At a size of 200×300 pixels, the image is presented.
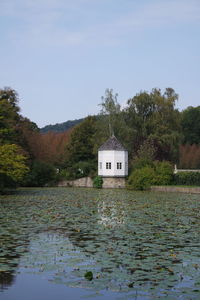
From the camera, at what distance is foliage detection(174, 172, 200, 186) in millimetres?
47250

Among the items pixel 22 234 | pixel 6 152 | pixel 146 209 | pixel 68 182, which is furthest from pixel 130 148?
pixel 22 234

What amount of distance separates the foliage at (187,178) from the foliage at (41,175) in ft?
53.6

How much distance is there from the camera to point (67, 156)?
226 feet

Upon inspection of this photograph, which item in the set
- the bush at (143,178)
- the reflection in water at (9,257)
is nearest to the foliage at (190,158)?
the bush at (143,178)

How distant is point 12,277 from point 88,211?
1373 centimetres

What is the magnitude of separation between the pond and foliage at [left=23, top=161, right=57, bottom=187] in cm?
3663

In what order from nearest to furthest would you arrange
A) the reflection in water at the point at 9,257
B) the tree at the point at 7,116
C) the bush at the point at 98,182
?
the reflection in water at the point at 9,257 → the tree at the point at 7,116 → the bush at the point at 98,182

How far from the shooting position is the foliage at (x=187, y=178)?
47.2 m

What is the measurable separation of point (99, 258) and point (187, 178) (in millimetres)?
37533

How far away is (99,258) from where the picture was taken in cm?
1136

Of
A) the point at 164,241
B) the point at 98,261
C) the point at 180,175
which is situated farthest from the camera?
the point at 180,175

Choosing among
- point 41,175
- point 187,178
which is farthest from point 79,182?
point 187,178

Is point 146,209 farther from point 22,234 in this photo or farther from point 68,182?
point 68,182

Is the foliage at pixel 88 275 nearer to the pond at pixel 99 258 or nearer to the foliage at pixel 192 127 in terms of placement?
the pond at pixel 99 258
